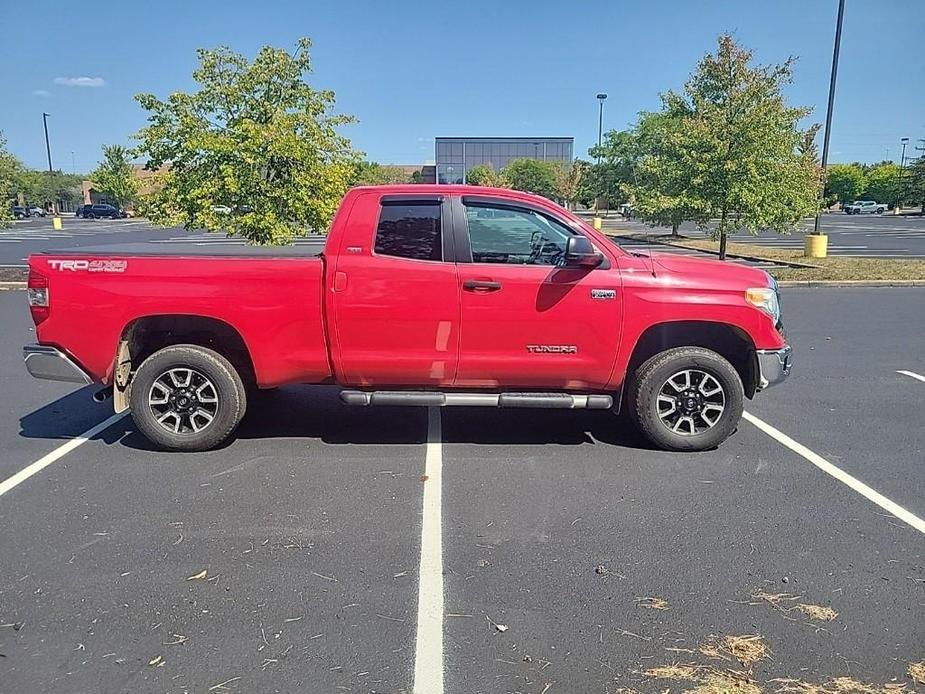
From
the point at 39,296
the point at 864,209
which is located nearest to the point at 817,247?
the point at 39,296

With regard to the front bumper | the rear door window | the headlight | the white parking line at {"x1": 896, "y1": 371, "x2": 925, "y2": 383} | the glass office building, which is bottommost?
the white parking line at {"x1": 896, "y1": 371, "x2": 925, "y2": 383}

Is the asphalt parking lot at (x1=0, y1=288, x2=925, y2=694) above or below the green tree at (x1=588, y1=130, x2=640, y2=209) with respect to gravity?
below

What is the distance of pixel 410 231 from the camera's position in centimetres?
518

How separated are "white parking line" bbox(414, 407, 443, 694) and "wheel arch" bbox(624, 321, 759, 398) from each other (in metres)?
1.73

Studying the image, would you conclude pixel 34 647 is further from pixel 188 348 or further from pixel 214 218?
pixel 214 218

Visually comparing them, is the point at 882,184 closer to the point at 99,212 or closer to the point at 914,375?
the point at 99,212

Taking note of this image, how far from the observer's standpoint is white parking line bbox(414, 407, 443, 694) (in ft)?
9.14

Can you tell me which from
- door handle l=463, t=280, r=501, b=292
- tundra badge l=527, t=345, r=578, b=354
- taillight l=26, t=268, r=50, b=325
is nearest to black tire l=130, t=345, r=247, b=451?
taillight l=26, t=268, r=50, b=325

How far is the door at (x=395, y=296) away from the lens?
4996mm

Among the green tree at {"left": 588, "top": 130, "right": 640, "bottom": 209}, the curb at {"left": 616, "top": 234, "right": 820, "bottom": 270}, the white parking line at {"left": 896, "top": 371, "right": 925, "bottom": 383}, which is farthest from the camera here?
Result: the green tree at {"left": 588, "top": 130, "right": 640, "bottom": 209}

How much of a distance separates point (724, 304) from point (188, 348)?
3.94 metres

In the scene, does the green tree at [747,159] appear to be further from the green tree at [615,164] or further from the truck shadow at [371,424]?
the green tree at [615,164]

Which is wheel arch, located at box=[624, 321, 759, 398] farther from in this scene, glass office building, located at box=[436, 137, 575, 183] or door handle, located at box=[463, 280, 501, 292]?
glass office building, located at box=[436, 137, 575, 183]

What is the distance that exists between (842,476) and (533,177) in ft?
254
